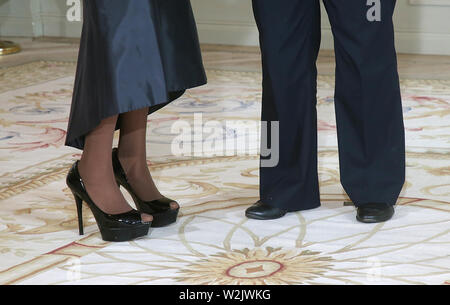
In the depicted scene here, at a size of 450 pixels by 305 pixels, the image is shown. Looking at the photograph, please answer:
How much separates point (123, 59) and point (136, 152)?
28 centimetres

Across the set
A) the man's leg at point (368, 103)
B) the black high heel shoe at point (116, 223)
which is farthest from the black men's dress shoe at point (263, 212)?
the black high heel shoe at point (116, 223)

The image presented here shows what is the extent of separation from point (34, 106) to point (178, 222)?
5.71 ft

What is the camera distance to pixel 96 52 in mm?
1635

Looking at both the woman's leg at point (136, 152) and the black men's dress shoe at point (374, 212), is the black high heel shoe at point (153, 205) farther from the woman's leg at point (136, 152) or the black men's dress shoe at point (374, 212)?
the black men's dress shoe at point (374, 212)

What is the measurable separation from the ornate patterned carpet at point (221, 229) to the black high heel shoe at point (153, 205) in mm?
26

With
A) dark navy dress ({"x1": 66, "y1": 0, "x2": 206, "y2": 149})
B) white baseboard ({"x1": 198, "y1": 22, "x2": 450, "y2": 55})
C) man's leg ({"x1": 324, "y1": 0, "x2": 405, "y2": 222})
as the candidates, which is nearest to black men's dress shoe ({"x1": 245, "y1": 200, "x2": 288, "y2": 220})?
man's leg ({"x1": 324, "y1": 0, "x2": 405, "y2": 222})

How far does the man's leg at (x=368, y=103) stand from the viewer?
176 centimetres

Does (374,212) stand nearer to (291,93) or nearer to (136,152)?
(291,93)

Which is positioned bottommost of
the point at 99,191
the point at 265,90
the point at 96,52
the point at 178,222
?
the point at 178,222

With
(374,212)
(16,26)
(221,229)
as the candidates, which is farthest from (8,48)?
(374,212)

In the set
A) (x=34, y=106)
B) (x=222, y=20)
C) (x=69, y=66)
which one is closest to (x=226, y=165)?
(x=34, y=106)

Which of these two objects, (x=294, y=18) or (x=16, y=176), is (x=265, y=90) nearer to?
(x=294, y=18)

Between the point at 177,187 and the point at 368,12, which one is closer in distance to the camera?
the point at 368,12

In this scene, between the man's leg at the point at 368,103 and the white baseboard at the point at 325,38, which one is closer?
the man's leg at the point at 368,103
